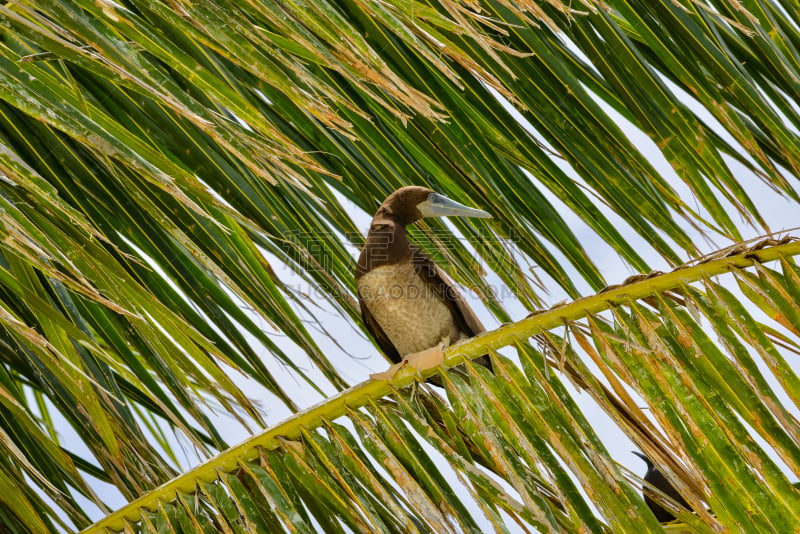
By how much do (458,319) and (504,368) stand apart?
151 cm

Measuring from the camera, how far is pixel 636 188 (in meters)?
1.95

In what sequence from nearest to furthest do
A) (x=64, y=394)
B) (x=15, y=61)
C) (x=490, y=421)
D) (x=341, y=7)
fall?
(x=15, y=61), (x=490, y=421), (x=64, y=394), (x=341, y=7)

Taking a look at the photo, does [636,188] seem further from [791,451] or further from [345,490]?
[345,490]

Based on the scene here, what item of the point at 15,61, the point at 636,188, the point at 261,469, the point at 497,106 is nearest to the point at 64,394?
the point at 261,469

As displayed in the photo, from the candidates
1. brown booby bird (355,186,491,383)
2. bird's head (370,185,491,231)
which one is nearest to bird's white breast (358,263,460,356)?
brown booby bird (355,186,491,383)

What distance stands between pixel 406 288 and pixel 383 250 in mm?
154

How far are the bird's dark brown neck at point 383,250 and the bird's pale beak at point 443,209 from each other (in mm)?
145

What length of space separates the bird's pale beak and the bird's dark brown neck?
145 millimetres

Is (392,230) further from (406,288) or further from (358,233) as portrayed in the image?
(358,233)

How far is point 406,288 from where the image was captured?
2.92 meters

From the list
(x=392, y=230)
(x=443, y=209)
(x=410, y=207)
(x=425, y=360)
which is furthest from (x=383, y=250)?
(x=425, y=360)

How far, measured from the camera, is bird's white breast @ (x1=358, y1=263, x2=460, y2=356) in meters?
2.91

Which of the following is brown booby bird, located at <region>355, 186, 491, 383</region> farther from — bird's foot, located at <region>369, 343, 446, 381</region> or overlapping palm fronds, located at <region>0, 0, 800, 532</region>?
bird's foot, located at <region>369, 343, 446, 381</region>

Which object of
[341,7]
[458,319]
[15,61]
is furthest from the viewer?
[458,319]
